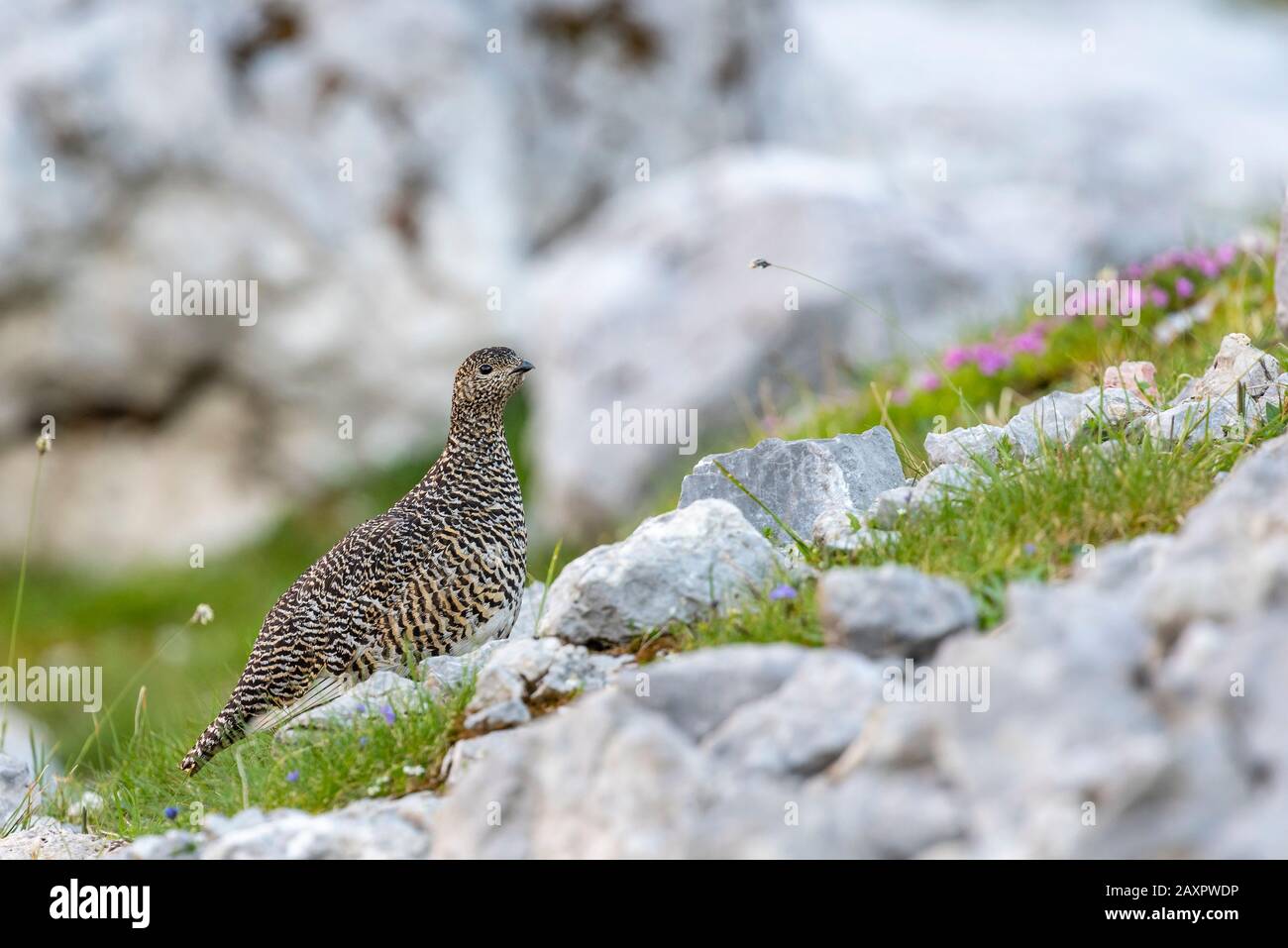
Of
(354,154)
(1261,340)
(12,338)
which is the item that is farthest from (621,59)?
(1261,340)

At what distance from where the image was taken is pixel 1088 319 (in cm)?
1122

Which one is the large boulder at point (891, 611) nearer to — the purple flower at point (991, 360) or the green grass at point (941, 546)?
the green grass at point (941, 546)

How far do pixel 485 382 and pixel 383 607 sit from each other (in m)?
1.38

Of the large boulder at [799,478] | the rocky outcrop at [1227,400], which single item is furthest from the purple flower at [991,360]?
the large boulder at [799,478]

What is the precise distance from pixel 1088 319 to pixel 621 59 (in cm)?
917

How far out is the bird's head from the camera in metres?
7.22

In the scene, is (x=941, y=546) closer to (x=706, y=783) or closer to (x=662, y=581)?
(x=662, y=581)

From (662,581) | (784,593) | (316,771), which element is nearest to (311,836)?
(316,771)

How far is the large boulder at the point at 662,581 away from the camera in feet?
17.7

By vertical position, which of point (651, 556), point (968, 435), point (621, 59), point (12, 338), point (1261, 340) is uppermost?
point (621, 59)

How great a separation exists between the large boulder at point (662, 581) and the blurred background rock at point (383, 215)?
9402 mm

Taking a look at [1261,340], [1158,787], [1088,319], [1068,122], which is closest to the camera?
[1158,787]

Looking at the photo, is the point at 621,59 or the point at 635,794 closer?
the point at 635,794
